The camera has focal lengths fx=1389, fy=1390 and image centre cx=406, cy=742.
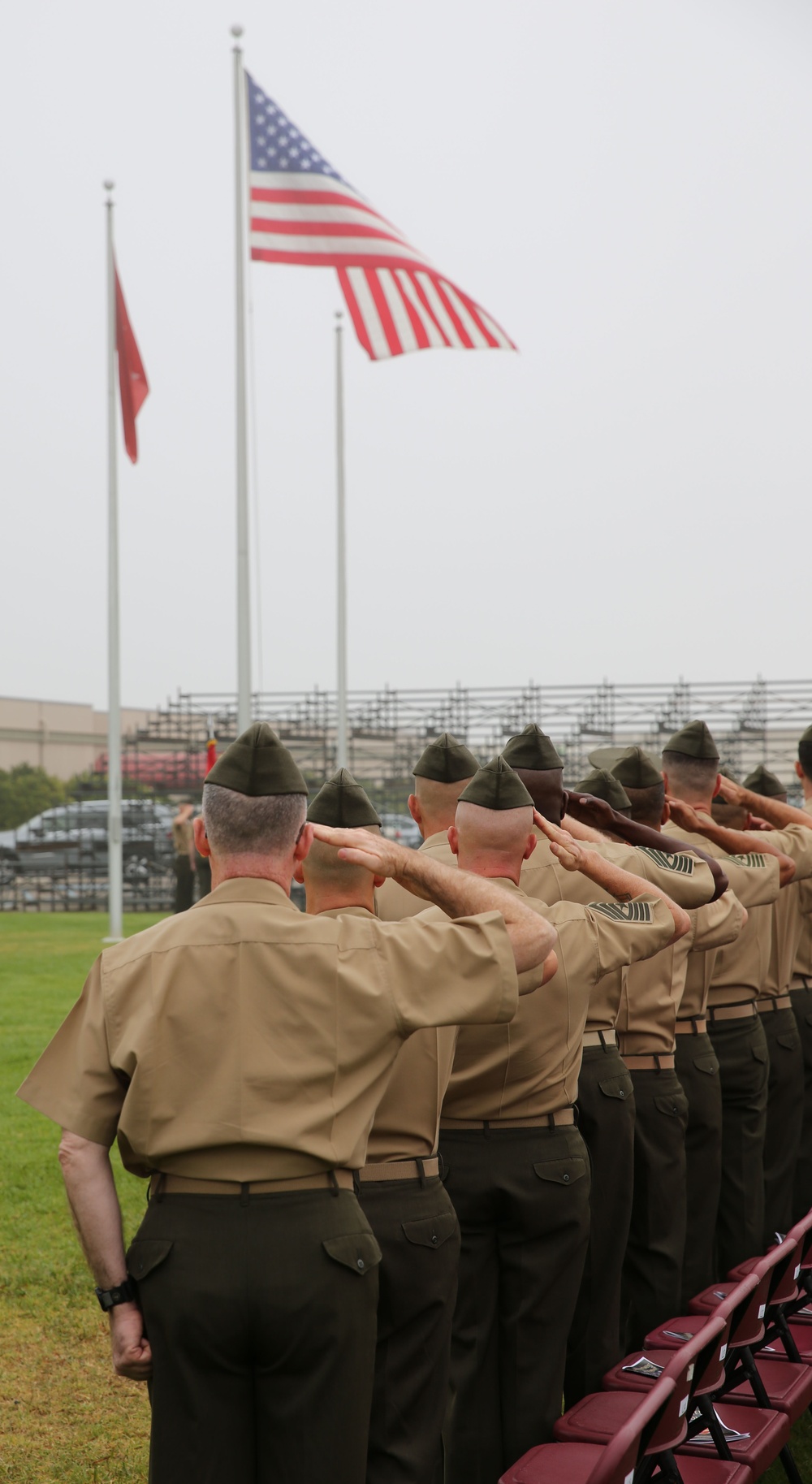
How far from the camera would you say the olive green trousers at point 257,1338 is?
2557 millimetres

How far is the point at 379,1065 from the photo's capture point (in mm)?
2705

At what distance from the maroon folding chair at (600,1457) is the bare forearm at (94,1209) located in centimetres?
97

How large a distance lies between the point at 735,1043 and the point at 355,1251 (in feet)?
11.3

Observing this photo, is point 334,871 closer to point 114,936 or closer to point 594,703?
point 114,936

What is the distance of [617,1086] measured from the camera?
14.8 ft

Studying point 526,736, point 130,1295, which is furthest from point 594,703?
point 130,1295

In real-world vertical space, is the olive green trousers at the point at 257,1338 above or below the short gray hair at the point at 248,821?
below

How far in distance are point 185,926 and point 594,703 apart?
2897 centimetres

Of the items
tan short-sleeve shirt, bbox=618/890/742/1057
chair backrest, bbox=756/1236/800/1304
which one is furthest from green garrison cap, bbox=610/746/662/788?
chair backrest, bbox=756/1236/800/1304

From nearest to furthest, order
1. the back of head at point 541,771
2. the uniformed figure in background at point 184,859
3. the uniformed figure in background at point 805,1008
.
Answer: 1. the back of head at point 541,771
2. the uniformed figure in background at point 805,1008
3. the uniformed figure in background at point 184,859

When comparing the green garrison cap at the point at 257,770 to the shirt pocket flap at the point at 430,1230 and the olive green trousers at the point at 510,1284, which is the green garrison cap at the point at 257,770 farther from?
the olive green trousers at the point at 510,1284

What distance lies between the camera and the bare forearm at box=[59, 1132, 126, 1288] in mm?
2650

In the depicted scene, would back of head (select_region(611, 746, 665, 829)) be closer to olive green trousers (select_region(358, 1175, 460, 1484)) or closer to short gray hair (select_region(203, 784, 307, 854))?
olive green trousers (select_region(358, 1175, 460, 1484))

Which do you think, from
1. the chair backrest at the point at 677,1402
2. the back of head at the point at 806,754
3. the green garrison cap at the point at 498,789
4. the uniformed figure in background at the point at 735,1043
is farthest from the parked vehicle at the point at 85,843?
the chair backrest at the point at 677,1402
